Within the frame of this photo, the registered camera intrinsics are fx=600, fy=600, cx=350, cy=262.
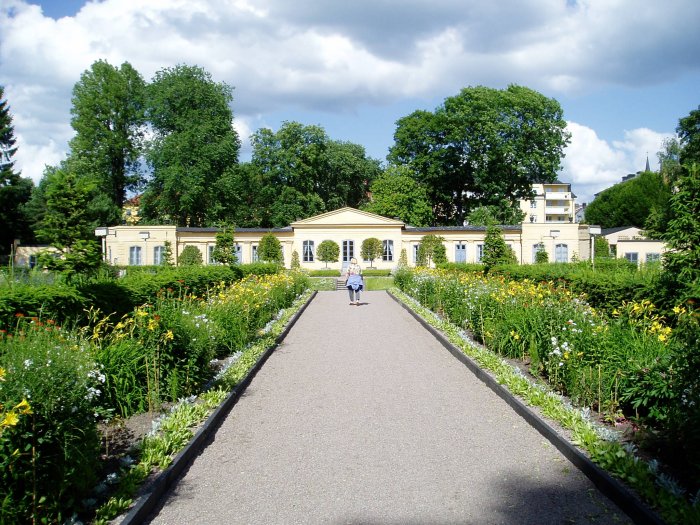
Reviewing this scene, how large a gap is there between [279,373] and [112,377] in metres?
3.54

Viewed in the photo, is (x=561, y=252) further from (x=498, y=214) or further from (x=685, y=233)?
(x=685, y=233)

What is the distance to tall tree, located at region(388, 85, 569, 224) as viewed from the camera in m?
50.1

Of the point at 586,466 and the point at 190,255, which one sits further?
the point at 190,255

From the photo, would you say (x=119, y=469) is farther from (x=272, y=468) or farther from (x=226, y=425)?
(x=226, y=425)

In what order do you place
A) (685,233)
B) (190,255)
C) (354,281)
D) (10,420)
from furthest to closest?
(190,255) → (354,281) → (685,233) → (10,420)

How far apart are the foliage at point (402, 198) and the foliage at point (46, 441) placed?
5087 centimetres

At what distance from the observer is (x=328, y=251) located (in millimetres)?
47812

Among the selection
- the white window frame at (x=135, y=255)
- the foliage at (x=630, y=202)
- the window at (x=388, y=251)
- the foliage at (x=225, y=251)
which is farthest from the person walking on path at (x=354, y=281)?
the foliage at (x=630, y=202)

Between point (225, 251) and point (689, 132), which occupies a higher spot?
point (689, 132)

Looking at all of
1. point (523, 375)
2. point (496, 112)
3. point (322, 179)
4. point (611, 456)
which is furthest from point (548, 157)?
point (611, 456)

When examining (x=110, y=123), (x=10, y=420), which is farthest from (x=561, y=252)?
(x=10, y=420)

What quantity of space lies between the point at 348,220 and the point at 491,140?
13776 millimetres

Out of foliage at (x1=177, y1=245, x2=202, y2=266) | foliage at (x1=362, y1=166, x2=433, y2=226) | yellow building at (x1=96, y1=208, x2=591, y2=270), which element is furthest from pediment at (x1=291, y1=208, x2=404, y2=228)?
foliage at (x1=177, y1=245, x2=202, y2=266)

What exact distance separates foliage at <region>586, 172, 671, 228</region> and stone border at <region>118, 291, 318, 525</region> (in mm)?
64350
